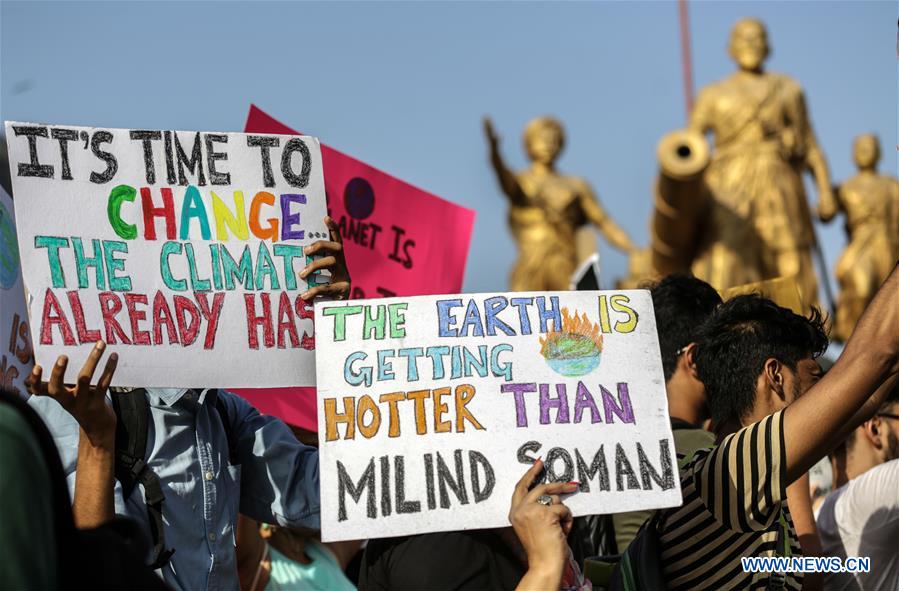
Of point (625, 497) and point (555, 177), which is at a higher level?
point (555, 177)

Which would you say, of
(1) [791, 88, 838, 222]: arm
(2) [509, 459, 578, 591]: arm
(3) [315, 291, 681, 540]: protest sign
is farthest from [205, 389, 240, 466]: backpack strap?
(1) [791, 88, 838, 222]: arm

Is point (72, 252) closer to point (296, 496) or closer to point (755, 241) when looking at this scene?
point (296, 496)

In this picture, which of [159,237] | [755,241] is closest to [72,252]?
[159,237]

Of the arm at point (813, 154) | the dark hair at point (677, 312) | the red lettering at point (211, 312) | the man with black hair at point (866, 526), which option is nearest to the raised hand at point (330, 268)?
the red lettering at point (211, 312)

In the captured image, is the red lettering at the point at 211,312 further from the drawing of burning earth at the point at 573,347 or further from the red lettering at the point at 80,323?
the drawing of burning earth at the point at 573,347

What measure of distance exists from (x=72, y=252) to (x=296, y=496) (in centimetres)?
68

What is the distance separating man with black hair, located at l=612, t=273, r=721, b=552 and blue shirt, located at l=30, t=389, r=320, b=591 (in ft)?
3.24

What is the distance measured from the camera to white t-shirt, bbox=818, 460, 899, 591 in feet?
9.95

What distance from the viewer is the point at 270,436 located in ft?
8.75

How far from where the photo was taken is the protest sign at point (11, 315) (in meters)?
2.73

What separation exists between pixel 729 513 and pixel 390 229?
6.75ft

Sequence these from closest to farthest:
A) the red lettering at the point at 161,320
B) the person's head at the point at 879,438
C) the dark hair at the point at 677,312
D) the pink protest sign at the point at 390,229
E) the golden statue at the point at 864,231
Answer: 1. the red lettering at the point at 161,320
2. the dark hair at the point at 677,312
3. the person's head at the point at 879,438
4. the pink protest sign at the point at 390,229
5. the golden statue at the point at 864,231

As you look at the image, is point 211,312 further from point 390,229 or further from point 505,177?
point 505,177

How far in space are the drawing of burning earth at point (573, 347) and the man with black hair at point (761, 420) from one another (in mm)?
297
